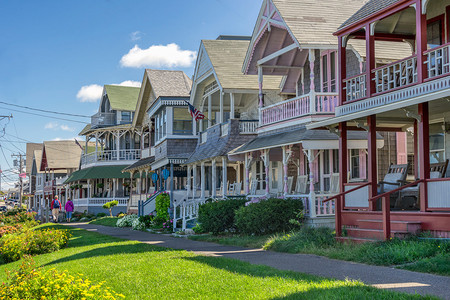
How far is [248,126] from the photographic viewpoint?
86.2ft

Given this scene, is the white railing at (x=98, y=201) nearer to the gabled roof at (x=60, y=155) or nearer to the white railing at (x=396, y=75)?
the gabled roof at (x=60, y=155)

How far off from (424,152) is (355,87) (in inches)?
159

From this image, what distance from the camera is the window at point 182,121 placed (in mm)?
35594

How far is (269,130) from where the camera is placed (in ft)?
75.9

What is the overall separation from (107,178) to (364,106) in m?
40.4

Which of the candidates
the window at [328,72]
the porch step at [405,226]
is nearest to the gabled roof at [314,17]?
the window at [328,72]

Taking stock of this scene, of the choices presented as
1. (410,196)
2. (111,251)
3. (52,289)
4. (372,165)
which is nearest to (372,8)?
(372,165)

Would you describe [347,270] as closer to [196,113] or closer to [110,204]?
[196,113]

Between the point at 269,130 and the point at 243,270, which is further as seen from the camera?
the point at 269,130

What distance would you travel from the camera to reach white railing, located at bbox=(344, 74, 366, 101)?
16.8 meters

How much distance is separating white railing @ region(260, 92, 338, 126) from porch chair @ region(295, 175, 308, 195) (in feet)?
7.86

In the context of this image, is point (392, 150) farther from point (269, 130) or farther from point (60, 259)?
point (60, 259)

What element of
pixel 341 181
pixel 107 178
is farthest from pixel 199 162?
→ pixel 107 178

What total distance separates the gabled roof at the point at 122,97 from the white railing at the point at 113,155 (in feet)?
13.7
